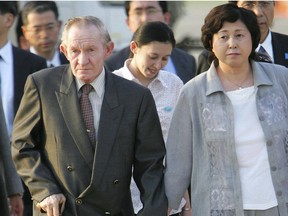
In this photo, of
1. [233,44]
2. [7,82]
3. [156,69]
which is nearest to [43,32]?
[7,82]

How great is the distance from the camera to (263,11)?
23.2 ft

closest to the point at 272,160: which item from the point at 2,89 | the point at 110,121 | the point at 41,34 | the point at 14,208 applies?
the point at 110,121

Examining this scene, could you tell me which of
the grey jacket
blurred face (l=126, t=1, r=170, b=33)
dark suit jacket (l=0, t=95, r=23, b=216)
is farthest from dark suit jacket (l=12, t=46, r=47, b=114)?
the grey jacket

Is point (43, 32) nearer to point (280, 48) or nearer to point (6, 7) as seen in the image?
point (6, 7)

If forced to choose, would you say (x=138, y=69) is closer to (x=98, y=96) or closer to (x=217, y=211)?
(x=98, y=96)

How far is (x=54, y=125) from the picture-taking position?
529cm

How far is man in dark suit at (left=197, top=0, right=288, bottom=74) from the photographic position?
6.86 meters

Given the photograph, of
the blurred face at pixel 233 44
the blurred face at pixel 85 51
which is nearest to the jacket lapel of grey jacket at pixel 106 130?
the blurred face at pixel 85 51

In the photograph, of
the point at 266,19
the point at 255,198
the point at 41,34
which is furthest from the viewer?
the point at 41,34

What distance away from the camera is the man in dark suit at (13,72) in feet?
25.5

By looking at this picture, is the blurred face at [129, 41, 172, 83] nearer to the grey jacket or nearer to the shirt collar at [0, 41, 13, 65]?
the grey jacket

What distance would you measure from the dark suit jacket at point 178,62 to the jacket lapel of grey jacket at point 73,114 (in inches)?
77.8

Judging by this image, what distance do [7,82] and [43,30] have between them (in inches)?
55.9

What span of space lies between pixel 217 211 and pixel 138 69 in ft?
4.26
